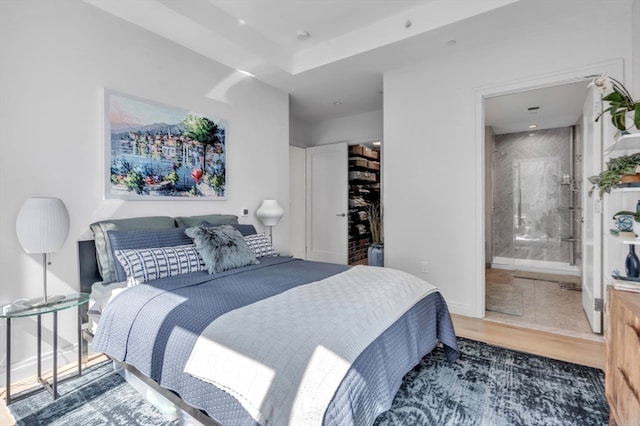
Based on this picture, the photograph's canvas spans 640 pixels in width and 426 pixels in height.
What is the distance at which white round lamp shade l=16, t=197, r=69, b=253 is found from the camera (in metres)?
1.92

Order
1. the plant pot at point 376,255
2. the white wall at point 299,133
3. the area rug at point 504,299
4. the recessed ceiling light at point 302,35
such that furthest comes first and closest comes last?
1. the white wall at point 299,133
2. the plant pot at point 376,255
3. the area rug at point 504,299
4. the recessed ceiling light at point 302,35

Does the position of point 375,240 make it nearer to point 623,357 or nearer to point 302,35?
point 302,35

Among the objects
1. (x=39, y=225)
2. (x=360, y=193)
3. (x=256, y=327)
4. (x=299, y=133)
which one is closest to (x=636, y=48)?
(x=256, y=327)

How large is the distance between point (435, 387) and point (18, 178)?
298 cm

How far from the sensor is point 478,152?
3098 millimetres

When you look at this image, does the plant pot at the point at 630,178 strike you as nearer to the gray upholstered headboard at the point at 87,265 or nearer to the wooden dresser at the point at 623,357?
the wooden dresser at the point at 623,357

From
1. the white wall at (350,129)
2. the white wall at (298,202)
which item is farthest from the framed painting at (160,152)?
the white wall at (350,129)

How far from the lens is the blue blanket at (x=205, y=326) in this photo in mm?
1267

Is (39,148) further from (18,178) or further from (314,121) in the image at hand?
(314,121)

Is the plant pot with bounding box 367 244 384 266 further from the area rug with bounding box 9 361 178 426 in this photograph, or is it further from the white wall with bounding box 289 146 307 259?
the area rug with bounding box 9 361 178 426

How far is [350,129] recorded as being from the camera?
540cm

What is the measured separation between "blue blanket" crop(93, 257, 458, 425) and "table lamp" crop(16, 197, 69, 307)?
560mm

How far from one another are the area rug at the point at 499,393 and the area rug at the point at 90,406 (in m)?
1.30

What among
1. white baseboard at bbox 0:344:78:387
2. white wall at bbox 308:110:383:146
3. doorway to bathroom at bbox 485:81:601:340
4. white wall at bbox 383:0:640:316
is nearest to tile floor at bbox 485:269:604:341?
doorway to bathroom at bbox 485:81:601:340
